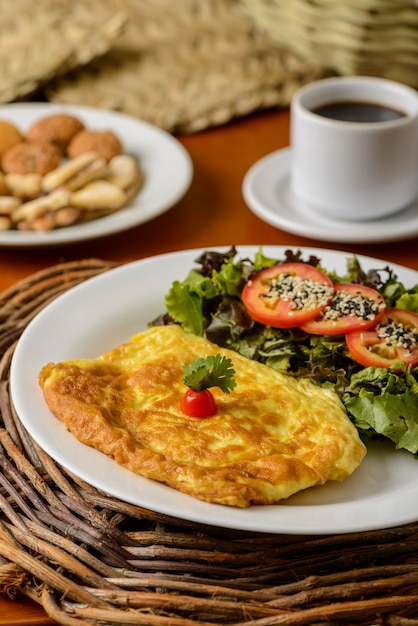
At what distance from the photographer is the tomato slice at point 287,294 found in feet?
7.12

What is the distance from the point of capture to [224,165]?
12.1 feet

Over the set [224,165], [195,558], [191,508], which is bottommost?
[224,165]

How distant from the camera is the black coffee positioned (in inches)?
127

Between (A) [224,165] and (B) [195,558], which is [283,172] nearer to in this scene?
(A) [224,165]

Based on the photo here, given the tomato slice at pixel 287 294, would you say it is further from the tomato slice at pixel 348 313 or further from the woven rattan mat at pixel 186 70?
the woven rattan mat at pixel 186 70

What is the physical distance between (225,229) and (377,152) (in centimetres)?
59

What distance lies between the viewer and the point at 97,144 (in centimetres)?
342

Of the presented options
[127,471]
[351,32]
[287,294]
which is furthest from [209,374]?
[351,32]

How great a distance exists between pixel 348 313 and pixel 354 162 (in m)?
1.03

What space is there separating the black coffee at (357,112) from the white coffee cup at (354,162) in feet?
0.09

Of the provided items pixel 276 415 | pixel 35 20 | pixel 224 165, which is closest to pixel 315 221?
pixel 224 165

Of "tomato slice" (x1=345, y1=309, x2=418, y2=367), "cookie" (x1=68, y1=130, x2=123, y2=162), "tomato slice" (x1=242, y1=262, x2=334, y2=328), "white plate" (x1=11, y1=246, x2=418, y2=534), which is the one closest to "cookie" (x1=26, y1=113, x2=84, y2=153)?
"cookie" (x1=68, y1=130, x2=123, y2=162)

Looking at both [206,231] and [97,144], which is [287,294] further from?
[97,144]

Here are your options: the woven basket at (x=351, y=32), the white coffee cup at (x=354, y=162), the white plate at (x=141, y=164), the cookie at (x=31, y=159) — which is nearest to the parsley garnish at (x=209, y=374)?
the white plate at (x=141, y=164)
